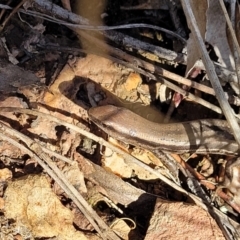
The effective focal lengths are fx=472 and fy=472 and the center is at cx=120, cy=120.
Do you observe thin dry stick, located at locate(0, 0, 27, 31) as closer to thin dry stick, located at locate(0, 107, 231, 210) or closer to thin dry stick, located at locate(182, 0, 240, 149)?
thin dry stick, located at locate(0, 107, 231, 210)

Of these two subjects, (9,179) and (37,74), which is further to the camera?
(37,74)

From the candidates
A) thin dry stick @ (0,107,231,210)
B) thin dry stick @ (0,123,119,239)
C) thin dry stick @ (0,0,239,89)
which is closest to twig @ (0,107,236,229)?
thin dry stick @ (0,107,231,210)

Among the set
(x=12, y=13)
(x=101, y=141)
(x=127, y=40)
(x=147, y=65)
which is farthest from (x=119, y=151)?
(x=12, y=13)

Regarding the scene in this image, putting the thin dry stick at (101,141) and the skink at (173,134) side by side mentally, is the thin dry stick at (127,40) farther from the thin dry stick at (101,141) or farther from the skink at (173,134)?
the thin dry stick at (101,141)

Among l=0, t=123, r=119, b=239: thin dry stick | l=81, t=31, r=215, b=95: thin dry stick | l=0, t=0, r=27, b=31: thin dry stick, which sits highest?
l=0, t=0, r=27, b=31: thin dry stick

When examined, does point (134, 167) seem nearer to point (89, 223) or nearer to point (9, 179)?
point (89, 223)

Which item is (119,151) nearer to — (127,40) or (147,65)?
(147,65)


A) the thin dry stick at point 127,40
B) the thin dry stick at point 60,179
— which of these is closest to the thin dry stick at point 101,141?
the thin dry stick at point 60,179

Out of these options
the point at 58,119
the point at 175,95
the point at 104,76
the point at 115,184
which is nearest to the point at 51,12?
the point at 104,76

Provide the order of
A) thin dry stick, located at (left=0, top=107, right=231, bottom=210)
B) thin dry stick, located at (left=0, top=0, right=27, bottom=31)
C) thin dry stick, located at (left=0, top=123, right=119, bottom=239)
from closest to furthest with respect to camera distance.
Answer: thin dry stick, located at (left=0, top=123, right=119, bottom=239) < thin dry stick, located at (left=0, top=107, right=231, bottom=210) < thin dry stick, located at (left=0, top=0, right=27, bottom=31)
